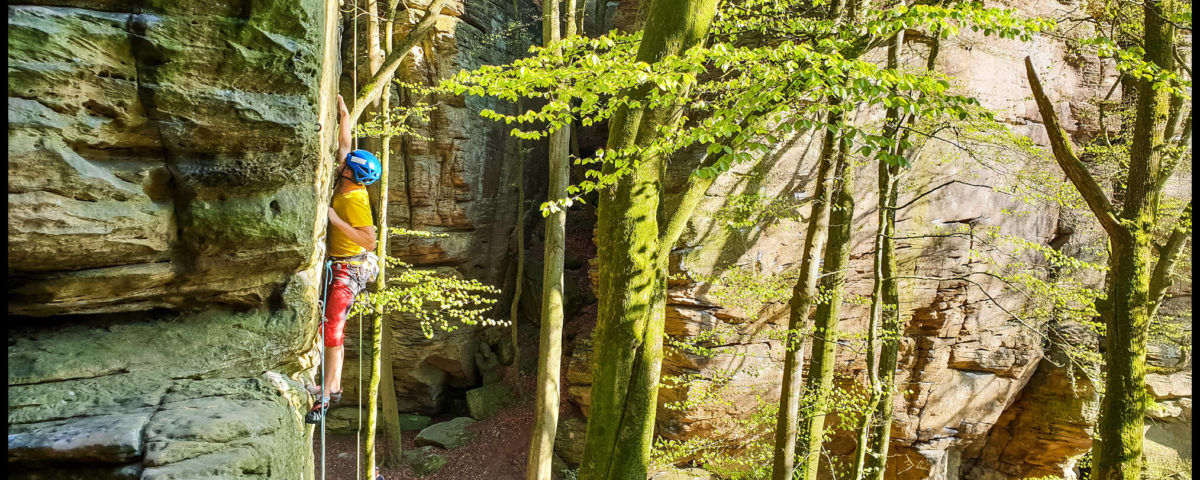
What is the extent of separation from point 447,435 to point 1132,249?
1177cm

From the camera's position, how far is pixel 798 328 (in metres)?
6.78

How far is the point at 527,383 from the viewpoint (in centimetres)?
1448

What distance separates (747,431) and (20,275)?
361 inches

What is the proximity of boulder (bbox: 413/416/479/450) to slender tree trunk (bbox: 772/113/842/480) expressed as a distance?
791 cm

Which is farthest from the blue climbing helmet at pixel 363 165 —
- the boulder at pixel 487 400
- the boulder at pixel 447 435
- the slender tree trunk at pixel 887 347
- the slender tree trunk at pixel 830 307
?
the boulder at pixel 487 400

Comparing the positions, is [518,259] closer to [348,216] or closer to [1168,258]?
[348,216]

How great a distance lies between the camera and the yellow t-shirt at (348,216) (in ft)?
14.6

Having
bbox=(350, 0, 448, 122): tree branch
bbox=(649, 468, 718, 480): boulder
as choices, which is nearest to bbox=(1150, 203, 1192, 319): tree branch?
bbox=(649, 468, 718, 480): boulder

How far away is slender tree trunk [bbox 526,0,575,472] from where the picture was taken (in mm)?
9375

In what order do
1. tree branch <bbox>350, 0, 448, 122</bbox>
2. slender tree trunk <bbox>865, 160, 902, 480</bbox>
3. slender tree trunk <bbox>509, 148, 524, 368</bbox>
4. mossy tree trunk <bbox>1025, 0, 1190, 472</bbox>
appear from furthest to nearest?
slender tree trunk <bbox>509, 148, 524, 368</bbox>
slender tree trunk <bbox>865, 160, 902, 480</bbox>
mossy tree trunk <bbox>1025, 0, 1190, 472</bbox>
tree branch <bbox>350, 0, 448, 122</bbox>

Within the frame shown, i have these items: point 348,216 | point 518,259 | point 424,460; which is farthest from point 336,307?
point 518,259

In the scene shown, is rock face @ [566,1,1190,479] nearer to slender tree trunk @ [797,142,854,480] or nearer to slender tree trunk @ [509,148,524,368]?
slender tree trunk @ [797,142,854,480]

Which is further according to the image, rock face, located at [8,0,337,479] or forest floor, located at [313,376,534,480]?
forest floor, located at [313,376,534,480]

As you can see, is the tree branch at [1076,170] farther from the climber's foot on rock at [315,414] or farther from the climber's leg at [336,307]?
the climber's foot on rock at [315,414]
